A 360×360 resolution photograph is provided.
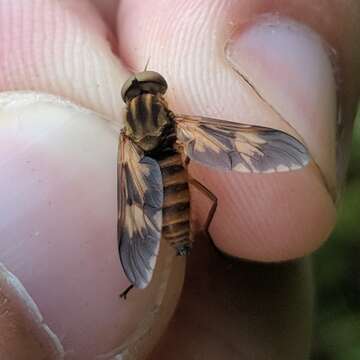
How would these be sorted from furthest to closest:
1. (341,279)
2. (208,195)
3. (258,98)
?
(341,279) < (208,195) < (258,98)

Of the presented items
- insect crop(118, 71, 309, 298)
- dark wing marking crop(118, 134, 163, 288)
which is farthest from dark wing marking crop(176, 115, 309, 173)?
dark wing marking crop(118, 134, 163, 288)

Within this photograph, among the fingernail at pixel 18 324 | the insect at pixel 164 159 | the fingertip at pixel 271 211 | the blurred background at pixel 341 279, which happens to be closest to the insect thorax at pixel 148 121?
the insect at pixel 164 159

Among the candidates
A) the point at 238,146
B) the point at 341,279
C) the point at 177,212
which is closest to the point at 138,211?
the point at 177,212

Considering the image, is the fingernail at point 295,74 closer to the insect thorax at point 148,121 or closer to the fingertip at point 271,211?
the fingertip at point 271,211

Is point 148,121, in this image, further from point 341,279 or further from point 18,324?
point 341,279

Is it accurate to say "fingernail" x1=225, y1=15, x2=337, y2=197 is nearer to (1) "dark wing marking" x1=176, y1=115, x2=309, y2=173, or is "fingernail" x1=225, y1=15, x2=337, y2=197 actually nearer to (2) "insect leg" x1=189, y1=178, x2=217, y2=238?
(1) "dark wing marking" x1=176, y1=115, x2=309, y2=173

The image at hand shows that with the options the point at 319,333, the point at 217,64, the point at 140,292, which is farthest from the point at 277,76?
the point at 319,333
